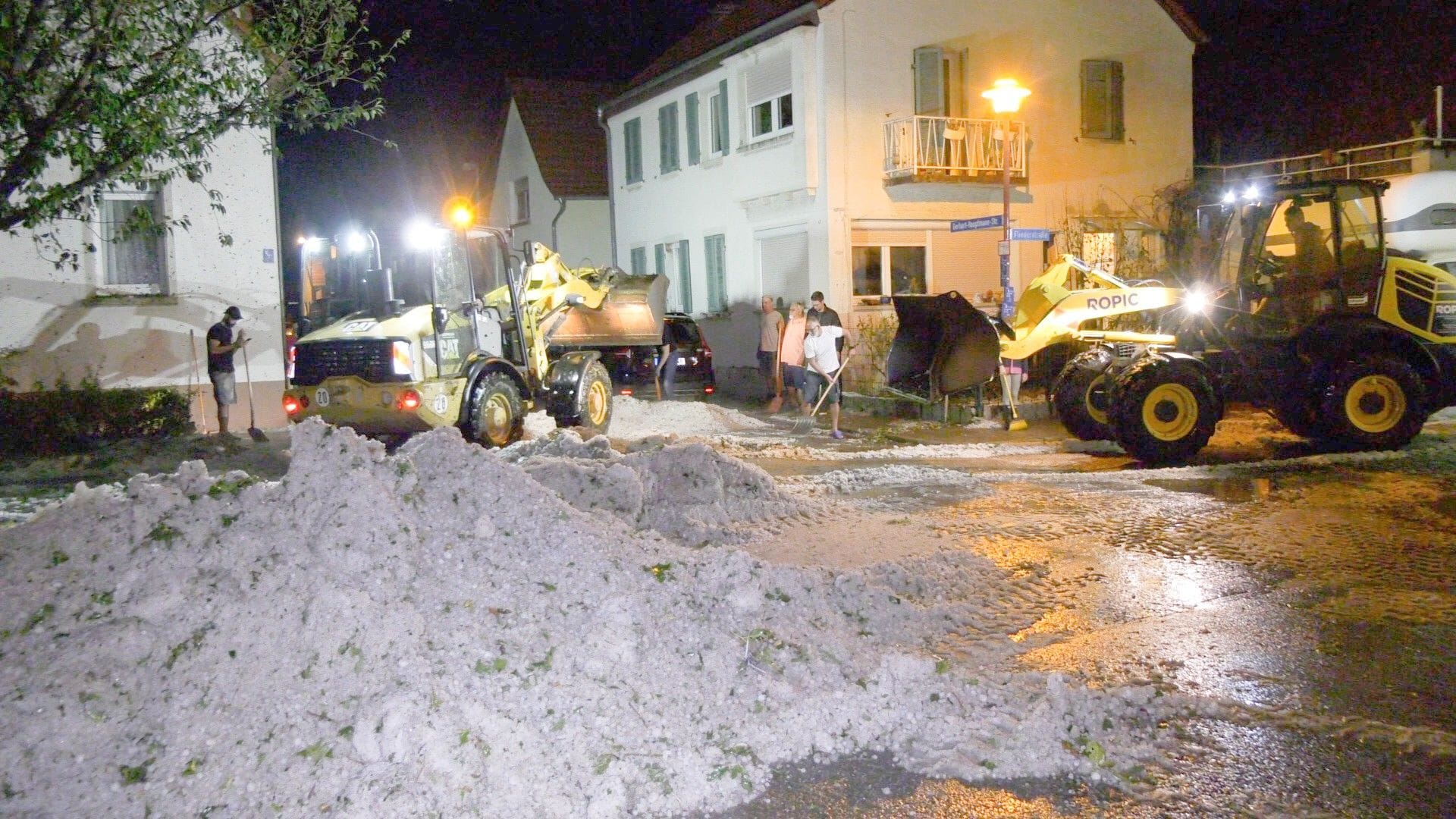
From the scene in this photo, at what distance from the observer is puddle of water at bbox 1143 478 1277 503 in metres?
9.99

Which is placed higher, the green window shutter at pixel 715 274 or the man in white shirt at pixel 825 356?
the green window shutter at pixel 715 274

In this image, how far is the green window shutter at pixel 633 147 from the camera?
27703 mm

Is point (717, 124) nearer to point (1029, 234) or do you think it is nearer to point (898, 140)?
point (898, 140)

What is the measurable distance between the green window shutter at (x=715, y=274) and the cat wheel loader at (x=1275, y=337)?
1145cm

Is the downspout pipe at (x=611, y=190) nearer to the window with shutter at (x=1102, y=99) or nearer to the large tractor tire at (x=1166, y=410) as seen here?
the window with shutter at (x=1102, y=99)

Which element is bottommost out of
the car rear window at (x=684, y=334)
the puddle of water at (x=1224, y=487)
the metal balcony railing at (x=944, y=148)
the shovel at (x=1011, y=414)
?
the puddle of water at (x=1224, y=487)

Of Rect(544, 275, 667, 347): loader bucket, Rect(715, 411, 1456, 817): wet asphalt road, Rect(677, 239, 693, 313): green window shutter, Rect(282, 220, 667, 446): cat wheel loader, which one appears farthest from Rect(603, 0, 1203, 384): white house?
Rect(715, 411, 1456, 817): wet asphalt road

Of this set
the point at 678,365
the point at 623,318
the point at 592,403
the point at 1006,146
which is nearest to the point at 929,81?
the point at 1006,146

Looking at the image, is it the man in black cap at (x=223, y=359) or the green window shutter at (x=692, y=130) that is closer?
the man in black cap at (x=223, y=359)

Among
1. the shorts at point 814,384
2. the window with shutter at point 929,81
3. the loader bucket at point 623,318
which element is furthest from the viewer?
the window with shutter at point 929,81

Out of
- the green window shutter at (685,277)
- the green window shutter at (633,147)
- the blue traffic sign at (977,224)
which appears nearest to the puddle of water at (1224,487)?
the blue traffic sign at (977,224)

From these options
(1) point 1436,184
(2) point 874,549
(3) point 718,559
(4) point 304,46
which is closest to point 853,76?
(1) point 1436,184

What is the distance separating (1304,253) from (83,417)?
554 inches

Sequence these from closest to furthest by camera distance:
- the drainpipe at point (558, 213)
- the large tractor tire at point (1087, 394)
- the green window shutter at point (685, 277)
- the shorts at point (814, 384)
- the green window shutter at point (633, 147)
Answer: the large tractor tire at point (1087, 394)
the shorts at point (814, 384)
the green window shutter at point (685, 277)
the green window shutter at point (633, 147)
the drainpipe at point (558, 213)
